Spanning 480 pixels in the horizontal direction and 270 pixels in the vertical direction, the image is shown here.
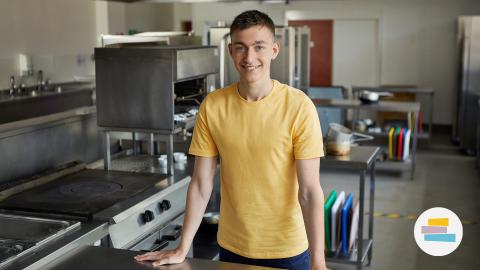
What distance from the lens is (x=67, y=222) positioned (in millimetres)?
2375

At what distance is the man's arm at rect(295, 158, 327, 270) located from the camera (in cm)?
201

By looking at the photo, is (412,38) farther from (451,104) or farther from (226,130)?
(226,130)

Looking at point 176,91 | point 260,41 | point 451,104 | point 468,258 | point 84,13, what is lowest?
point 468,258

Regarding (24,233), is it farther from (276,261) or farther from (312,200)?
(312,200)

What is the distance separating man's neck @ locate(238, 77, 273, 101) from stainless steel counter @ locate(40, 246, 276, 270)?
1.81 ft

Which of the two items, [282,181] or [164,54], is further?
[164,54]


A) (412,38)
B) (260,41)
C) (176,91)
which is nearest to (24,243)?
(260,41)

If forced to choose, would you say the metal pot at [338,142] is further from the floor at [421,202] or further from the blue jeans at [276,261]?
the blue jeans at [276,261]

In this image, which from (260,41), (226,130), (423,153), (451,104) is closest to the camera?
(260,41)

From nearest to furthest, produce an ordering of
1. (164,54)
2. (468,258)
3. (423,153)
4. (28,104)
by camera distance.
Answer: (164,54), (468,258), (28,104), (423,153)

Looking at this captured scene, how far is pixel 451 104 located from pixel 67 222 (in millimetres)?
8727

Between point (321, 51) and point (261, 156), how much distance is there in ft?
29.1

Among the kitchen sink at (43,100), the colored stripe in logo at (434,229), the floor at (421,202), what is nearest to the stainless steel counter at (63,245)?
the colored stripe in logo at (434,229)

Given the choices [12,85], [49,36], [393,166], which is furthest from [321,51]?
[12,85]
